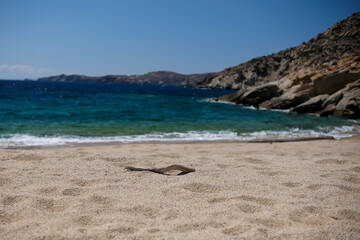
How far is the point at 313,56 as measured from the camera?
2427 inches

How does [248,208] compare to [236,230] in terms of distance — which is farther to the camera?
[248,208]

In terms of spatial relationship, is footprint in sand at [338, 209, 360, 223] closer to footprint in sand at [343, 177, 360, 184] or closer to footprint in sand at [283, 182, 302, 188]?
footprint in sand at [283, 182, 302, 188]

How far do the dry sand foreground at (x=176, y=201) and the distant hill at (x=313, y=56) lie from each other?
108 feet

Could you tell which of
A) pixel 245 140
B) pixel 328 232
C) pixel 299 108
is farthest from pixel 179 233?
pixel 299 108

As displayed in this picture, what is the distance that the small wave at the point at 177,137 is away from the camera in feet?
30.7

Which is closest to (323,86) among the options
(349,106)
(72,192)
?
(349,106)

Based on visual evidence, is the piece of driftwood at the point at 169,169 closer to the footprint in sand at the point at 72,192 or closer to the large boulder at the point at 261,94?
the footprint in sand at the point at 72,192

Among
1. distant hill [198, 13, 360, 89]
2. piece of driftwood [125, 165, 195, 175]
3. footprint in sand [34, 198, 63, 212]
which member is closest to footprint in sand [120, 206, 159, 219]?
footprint in sand [34, 198, 63, 212]

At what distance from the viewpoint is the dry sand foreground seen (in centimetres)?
263

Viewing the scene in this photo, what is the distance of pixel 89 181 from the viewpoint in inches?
157

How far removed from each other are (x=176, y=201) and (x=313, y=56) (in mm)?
68463

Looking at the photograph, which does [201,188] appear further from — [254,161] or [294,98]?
[294,98]

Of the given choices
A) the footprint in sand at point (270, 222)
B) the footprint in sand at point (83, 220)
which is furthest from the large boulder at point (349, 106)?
the footprint in sand at point (83, 220)

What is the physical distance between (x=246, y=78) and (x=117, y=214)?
3897 inches
